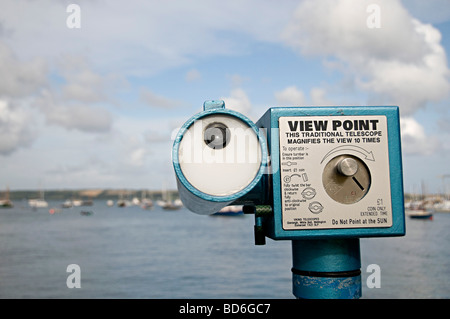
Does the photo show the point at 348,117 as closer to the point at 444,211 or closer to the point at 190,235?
the point at 190,235

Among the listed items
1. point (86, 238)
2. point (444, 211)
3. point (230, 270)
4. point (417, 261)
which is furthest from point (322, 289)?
point (444, 211)

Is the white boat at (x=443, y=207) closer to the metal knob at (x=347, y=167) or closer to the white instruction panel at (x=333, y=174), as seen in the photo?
the white instruction panel at (x=333, y=174)

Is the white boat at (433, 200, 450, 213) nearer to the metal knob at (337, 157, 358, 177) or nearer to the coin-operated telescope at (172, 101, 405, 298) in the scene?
the coin-operated telescope at (172, 101, 405, 298)

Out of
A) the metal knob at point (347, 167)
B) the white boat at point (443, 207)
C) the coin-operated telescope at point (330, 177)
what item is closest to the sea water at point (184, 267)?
the coin-operated telescope at point (330, 177)

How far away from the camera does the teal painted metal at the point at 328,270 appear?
2906 mm

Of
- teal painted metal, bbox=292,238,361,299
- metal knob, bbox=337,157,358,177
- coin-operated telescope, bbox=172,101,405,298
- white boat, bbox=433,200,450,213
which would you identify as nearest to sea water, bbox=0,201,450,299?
teal painted metal, bbox=292,238,361,299

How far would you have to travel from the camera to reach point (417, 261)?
136 feet

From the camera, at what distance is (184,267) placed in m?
41.0

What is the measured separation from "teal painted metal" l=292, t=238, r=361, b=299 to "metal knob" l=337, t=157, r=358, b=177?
521 mm

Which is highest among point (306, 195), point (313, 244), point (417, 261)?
point (306, 195)

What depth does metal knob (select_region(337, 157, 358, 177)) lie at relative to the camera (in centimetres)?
271

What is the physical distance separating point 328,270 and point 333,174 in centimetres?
66

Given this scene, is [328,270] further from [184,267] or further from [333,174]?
[184,267]
